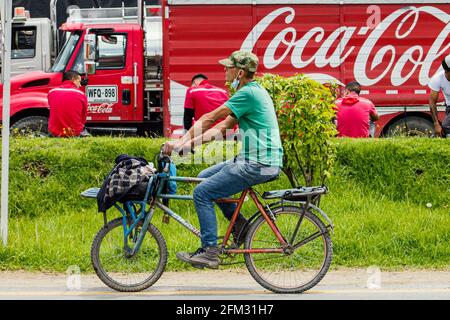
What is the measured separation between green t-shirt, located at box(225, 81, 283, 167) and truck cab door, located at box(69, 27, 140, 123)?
9652 millimetres

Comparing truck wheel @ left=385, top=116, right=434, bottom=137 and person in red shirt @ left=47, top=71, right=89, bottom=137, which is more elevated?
person in red shirt @ left=47, top=71, right=89, bottom=137

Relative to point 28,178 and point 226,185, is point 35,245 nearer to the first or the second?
point 28,178

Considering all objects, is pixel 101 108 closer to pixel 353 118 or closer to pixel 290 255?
pixel 353 118

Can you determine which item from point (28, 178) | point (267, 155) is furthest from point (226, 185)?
point (28, 178)

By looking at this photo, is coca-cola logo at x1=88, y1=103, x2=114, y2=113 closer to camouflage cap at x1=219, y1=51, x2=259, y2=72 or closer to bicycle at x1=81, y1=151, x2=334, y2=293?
bicycle at x1=81, y1=151, x2=334, y2=293

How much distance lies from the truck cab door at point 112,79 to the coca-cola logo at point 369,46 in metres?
2.17

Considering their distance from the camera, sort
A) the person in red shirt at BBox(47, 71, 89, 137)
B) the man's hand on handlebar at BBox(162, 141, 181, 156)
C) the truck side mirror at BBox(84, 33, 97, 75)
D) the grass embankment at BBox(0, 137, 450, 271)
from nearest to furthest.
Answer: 1. the man's hand on handlebar at BBox(162, 141, 181, 156)
2. the grass embankment at BBox(0, 137, 450, 271)
3. the person in red shirt at BBox(47, 71, 89, 137)
4. the truck side mirror at BBox(84, 33, 97, 75)

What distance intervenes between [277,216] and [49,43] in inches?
443

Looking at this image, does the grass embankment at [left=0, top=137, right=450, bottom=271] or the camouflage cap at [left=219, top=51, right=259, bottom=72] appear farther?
the grass embankment at [left=0, top=137, right=450, bottom=271]

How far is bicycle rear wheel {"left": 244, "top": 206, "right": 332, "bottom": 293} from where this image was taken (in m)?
7.41

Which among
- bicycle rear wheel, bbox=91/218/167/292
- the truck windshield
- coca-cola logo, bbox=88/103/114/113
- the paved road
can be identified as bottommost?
the paved road

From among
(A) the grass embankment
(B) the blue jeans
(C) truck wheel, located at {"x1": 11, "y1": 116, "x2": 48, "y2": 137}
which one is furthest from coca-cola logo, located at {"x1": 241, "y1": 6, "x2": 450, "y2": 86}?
(B) the blue jeans

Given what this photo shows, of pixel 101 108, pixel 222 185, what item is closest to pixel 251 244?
pixel 222 185

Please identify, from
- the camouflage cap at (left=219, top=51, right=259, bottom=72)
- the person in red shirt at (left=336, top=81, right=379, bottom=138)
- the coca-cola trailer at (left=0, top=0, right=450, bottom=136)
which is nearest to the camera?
the camouflage cap at (left=219, top=51, right=259, bottom=72)
